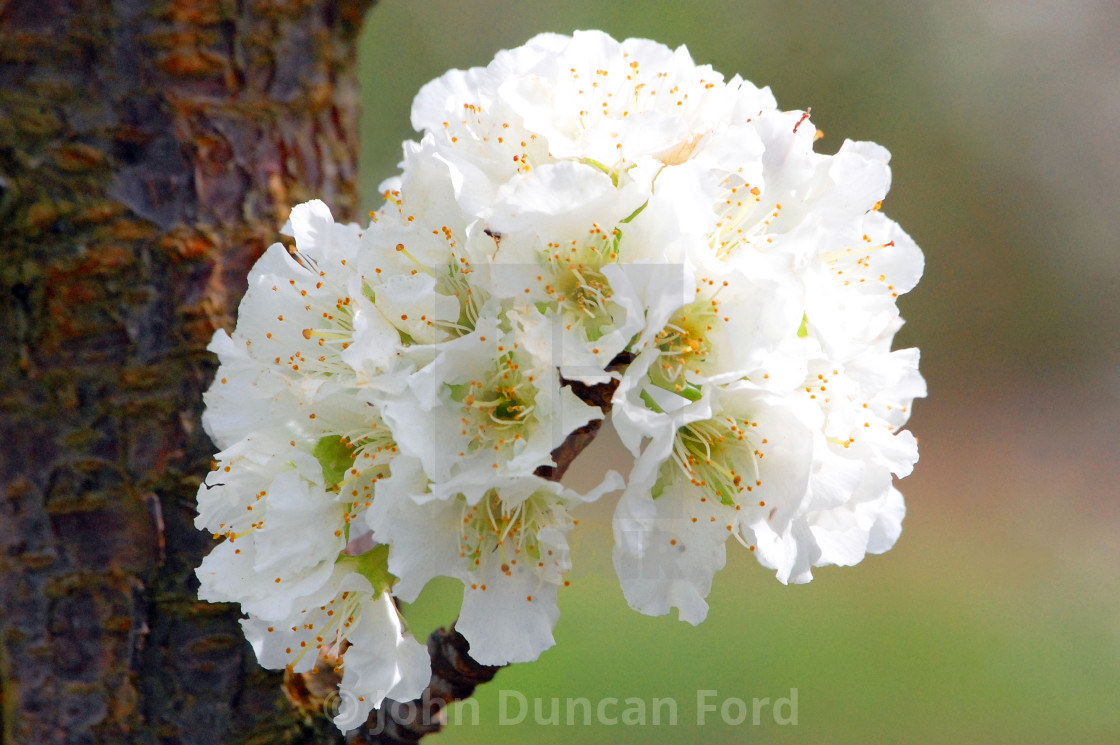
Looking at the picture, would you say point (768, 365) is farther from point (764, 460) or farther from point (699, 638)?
point (699, 638)

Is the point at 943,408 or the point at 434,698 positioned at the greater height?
the point at 943,408

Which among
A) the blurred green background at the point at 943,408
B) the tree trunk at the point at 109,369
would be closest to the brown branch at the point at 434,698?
the tree trunk at the point at 109,369

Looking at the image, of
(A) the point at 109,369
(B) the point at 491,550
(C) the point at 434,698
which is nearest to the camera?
(B) the point at 491,550

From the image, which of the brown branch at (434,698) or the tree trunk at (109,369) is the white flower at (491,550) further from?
the tree trunk at (109,369)

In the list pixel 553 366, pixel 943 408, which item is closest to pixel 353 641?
pixel 553 366

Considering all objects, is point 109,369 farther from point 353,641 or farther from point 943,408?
point 943,408

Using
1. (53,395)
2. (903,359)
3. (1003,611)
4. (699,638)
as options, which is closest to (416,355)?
(903,359)

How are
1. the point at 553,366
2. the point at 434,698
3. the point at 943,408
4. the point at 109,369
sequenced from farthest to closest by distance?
the point at 943,408, the point at 109,369, the point at 434,698, the point at 553,366
